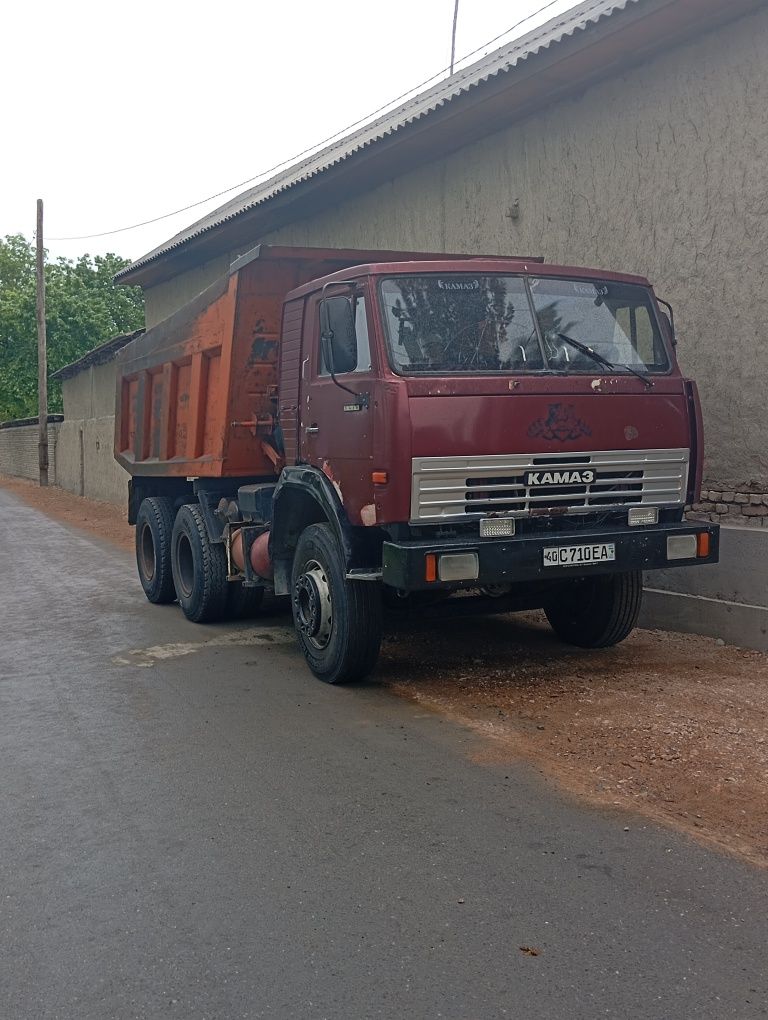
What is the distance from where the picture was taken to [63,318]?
44.7m

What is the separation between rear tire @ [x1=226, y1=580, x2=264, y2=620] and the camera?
30.2 ft

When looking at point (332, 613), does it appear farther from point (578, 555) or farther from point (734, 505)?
point (734, 505)

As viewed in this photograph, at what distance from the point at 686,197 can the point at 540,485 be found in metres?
3.54

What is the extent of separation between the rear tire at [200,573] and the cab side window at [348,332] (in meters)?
3.21

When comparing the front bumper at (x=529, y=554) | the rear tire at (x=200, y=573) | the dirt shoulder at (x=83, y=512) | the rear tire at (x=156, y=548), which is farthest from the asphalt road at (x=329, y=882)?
the dirt shoulder at (x=83, y=512)

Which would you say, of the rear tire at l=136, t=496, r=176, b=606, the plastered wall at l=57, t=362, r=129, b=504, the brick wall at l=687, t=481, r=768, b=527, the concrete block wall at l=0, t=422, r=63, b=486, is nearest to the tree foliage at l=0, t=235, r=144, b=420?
the concrete block wall at l=0, t=422, r=63, b=486

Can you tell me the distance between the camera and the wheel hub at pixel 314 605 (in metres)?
6.79

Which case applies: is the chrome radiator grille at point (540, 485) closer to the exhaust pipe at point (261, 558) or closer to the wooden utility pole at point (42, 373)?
the exhaust pipe at point (261, 558)

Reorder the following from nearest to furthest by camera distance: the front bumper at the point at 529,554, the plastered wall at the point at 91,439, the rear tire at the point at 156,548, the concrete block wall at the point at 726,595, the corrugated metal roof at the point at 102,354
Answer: the front bumper at the point at 529,554
the concrete block wall at the point at 726,595
the rear tire at the point at 156,548
the corrugated metal roof at the point at 102,354
the plastered wall at the point at 91,439

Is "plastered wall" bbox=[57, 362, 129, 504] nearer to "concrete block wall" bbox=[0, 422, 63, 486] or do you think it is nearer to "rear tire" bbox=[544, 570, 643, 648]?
"concrete block wall" bbox=[0, 422, 63, 486]

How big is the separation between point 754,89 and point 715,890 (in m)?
6.15

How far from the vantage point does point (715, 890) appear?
3.66 meters

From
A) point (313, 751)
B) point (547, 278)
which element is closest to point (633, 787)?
point (313, 751)

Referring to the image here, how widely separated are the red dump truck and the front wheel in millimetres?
13
